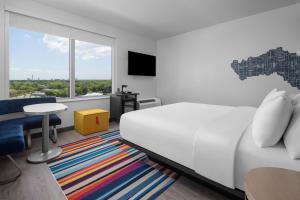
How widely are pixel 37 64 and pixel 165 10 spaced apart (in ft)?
9.82

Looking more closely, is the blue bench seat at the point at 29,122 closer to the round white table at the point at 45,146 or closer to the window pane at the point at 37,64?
the round white table at the point at 45,146

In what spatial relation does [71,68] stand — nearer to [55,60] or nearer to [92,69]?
[55,60]

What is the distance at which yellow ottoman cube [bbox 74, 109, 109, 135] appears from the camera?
10.8 ft

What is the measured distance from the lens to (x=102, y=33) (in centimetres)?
412

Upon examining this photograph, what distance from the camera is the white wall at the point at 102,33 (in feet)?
9.45

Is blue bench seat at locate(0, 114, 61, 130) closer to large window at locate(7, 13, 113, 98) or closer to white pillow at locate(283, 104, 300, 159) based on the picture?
large window at locate(7, 13, 113, 98)

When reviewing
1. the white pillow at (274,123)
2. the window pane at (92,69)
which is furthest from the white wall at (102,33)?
the white pillow at (274,123)

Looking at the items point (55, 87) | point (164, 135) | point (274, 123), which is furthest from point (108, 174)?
point (55, 87)

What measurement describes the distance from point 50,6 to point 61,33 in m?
0.52

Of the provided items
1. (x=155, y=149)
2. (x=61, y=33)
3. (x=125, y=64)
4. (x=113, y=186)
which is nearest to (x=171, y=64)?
(x=125, y=64)

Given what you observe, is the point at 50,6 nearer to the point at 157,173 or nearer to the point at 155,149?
the point at 155,149

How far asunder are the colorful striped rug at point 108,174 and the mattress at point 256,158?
2.67 feet

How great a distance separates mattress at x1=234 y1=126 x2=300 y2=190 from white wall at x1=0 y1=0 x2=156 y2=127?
3.52 meters

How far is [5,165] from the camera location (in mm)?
2078
